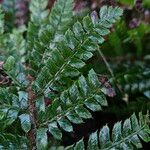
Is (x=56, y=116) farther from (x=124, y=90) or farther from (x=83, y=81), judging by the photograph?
(x=124, y=90)

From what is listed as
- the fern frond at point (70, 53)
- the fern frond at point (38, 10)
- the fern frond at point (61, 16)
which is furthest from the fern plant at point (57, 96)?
the fern frond at point (38, 10)

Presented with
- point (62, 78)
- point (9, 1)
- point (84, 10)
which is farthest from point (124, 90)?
point (9, 1)

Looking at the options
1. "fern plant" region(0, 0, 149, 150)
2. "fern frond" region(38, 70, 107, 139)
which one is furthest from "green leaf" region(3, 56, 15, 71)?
"fern frond" region(38, 70, 107, 139)

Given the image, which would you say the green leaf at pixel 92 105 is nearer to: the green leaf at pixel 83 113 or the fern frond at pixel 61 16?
the green leaf at pixel 83 113

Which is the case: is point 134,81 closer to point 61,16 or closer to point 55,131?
point 61,16

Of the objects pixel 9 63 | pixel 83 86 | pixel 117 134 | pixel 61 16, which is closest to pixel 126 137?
pixel 117 134

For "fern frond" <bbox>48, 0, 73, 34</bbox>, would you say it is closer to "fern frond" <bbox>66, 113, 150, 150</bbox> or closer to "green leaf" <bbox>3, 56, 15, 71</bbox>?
"green leaf" <bbox>3, 56, 15, 71</bbox>

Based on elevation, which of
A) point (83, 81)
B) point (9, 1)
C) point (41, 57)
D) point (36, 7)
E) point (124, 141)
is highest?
point (9, 1)
